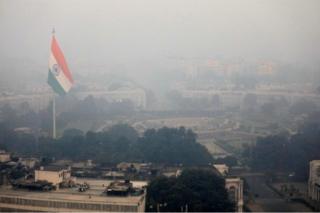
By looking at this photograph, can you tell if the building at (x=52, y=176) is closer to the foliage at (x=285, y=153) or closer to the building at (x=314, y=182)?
the building at (x=314, y=182)

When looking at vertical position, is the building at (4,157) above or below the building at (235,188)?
above


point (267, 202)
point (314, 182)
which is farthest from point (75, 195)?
point (314, 182)

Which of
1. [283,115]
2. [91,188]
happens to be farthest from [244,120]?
[91,188]

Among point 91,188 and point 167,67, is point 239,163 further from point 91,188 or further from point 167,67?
point 167,67

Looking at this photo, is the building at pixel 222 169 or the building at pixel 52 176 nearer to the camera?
the building at pixel 52 176

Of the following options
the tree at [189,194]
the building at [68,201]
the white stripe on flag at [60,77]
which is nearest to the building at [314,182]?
the tree at [189,194]
